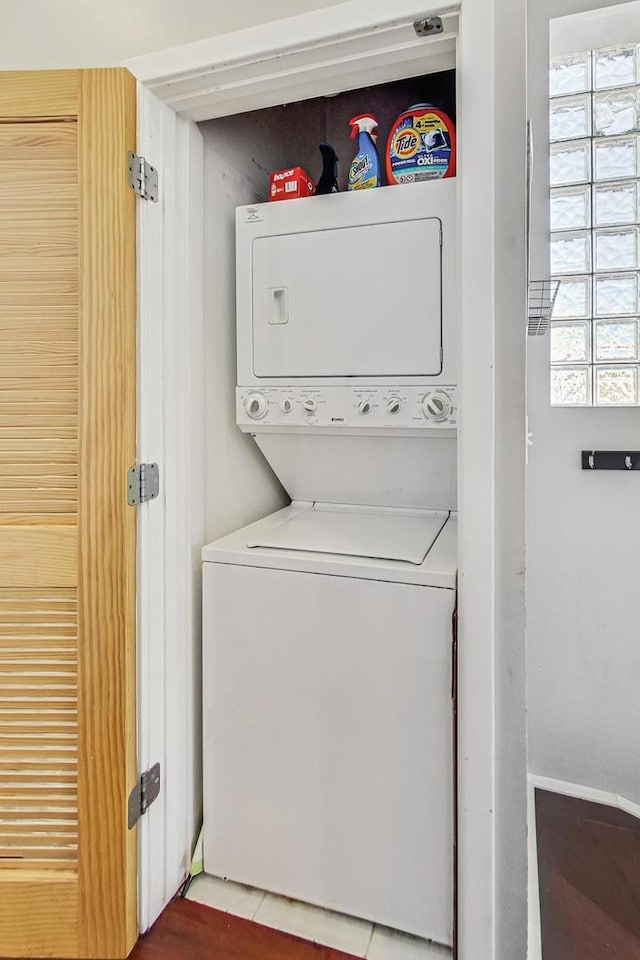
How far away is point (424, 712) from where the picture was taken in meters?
1.26

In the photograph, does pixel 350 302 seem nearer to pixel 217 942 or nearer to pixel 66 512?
pixel 66 512

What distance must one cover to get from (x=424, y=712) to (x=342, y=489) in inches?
30.1

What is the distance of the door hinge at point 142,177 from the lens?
1.27m

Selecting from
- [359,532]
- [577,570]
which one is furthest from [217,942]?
[577,570]

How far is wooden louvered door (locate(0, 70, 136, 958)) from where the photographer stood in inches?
49.5

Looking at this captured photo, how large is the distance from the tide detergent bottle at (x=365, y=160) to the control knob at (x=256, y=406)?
0.69 metres

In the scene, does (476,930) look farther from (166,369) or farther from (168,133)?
(168,133)

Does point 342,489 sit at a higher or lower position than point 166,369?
lower

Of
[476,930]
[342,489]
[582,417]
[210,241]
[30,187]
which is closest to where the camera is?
[476,930]

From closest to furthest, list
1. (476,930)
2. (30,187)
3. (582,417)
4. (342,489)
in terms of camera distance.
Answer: (476,930), (30,187), (342,489), (582,417)

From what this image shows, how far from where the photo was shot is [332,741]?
135 cm

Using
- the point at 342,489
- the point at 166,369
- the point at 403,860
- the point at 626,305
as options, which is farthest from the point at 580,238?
the point at 403,860

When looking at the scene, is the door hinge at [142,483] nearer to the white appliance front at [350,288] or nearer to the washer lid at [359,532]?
the washer lid at [359,532]

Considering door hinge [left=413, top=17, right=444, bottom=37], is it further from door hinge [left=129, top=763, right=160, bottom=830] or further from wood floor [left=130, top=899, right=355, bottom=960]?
wood floor [left=130, top=899, right=355, bottom=960]
